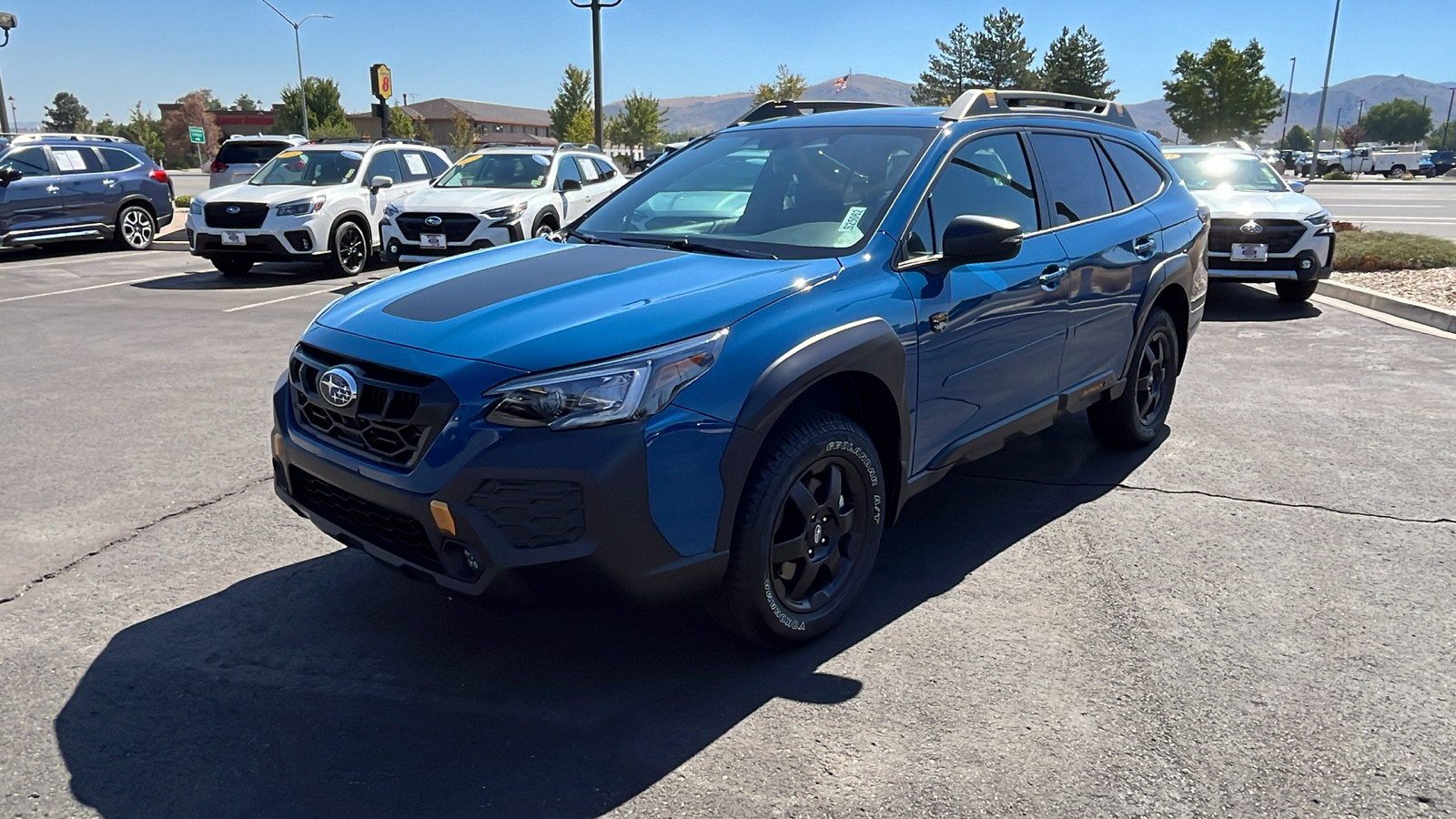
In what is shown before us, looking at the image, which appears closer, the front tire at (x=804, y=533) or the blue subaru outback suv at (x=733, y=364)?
the blue subaru outback suv at (x=733, y=364)

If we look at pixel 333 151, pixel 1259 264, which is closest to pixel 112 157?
pixel 333 151

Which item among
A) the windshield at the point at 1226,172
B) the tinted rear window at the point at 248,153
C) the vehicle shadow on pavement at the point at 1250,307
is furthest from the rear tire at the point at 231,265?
the vehicle shadow on pavement at the point at 1250,307

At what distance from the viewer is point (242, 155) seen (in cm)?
1956

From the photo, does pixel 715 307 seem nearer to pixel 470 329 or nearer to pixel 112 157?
pixel 470 329

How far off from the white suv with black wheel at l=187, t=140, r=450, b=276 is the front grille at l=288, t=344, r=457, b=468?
10.8 meters

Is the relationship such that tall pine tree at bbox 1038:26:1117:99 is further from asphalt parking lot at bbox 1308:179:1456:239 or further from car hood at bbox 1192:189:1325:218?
car hood at bbox 1192:189:1325:218

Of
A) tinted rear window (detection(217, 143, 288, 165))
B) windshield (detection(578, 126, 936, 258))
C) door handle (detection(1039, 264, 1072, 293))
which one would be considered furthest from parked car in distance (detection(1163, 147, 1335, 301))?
tinted rear window (detection(217, 143, 288, 165))

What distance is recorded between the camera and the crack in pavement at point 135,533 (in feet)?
13.0

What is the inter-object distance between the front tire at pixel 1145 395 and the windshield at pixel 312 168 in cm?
1153

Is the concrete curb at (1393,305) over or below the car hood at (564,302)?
below

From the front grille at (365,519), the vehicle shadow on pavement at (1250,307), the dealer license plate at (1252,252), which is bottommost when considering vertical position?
the vehicle shadow on pavement at (1250,307)

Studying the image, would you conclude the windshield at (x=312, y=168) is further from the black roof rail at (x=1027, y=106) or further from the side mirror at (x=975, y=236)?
the side mirror at (x=975, y=236)

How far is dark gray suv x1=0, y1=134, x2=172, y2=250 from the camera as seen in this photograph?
1590cm

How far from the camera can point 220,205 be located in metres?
13.2
